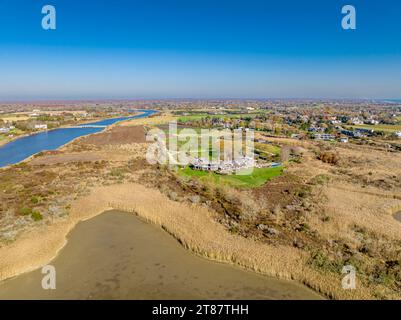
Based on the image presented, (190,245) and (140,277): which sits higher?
(190,245)

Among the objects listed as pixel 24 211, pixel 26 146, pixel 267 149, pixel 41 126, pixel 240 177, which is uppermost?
pixel 41 126

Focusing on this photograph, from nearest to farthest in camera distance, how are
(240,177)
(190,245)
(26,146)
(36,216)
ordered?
1. (190,245)
2. (36,216)
3. (240,177)
4. (26,146)

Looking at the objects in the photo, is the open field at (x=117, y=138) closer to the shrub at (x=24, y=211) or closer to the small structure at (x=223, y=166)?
the small structure at (x=223, y=166)

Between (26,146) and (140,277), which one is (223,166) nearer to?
(140,277)

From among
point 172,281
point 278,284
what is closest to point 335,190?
point 278,284

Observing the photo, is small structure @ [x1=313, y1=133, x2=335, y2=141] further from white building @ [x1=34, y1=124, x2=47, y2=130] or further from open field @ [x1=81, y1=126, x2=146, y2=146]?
white building @ [x1=34, y1=124, x2=47, y2=130]

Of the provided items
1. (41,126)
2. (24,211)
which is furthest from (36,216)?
(41,126)
